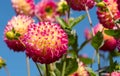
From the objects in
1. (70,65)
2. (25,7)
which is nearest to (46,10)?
(25,7)

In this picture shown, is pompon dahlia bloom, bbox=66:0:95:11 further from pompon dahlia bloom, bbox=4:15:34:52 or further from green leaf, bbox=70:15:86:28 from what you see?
pompon dahlia bloom, bbox=4:15:34:52

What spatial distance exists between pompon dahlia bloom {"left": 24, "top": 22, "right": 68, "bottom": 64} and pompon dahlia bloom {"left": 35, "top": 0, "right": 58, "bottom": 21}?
27.2 inches

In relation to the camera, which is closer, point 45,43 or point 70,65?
point 45,43

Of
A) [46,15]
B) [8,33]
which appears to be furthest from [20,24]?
[46,15]

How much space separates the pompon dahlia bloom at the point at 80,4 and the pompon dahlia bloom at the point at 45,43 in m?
0.39

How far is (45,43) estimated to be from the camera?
106cm

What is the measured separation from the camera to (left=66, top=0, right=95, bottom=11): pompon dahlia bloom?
1474 mm

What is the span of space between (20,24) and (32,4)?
421 millimetres

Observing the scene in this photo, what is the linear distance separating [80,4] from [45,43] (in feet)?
1.47

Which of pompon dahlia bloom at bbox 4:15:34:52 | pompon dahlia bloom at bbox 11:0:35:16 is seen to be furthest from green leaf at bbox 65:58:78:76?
pompon dahlia bloom at bbox 11:0:35:16

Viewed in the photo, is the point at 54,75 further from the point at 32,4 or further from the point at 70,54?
the point at 32,4

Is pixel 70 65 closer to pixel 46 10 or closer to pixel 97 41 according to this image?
pixel 97 41

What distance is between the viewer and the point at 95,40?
1.42 metres

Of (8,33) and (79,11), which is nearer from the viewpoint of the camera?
(8,33)
